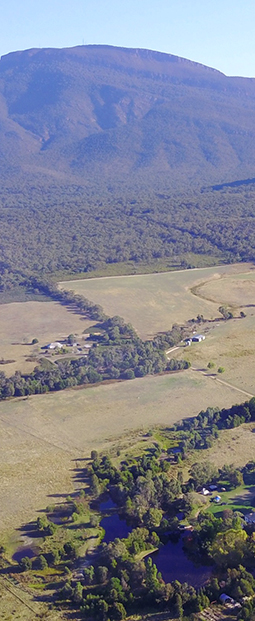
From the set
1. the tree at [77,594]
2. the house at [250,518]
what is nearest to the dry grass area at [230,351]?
the house at [250,518]

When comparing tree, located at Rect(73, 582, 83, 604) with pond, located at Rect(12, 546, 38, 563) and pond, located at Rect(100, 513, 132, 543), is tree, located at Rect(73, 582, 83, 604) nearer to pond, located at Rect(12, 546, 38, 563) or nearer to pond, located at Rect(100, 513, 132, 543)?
pond, located at Rect(12, 546, 38, 563)

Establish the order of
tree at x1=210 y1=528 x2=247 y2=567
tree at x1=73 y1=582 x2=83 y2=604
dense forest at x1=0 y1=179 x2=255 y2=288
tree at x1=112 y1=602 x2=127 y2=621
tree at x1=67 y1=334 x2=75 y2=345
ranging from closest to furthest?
tree at x1=112 y1=602 x2=127 y2=621
tree at x1=73 y1=582 x2=83 y2=604
tree at x1=210 y1=528 x2=247 y2=567
tree at x1=67 y1=334 x2=75 y2=345
dense forest at x1=0 y1=179 x2=255 y2=288

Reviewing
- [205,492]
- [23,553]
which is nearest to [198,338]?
[205,492]

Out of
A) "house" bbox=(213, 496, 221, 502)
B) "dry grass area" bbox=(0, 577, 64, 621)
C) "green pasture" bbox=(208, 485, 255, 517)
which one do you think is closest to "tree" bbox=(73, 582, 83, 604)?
"dry grass area" bbox=(0, 577, 64, 621)

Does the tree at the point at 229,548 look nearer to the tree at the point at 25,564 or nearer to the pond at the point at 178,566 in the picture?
the pond at the point at 178,566

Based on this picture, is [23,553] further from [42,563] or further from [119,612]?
[119,612]

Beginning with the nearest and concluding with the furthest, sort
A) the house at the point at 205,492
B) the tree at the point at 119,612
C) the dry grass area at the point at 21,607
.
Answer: the tree at the point at 119,612 < the dry grass area at the point at 21,607 < the house at the point at 205,492

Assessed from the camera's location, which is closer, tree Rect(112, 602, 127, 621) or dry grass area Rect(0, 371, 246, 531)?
tree Rect(112, 602, 127, 621)
